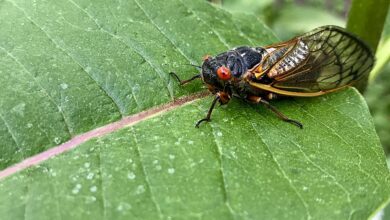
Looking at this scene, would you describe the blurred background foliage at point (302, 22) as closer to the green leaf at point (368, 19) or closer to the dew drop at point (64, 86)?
the green leaf at point (368, 19)

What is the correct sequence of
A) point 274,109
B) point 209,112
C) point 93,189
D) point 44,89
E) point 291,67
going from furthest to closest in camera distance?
1. point 291,67
2. point 274,109
3. point 209,112
4. point 44,89
5. point 93,189

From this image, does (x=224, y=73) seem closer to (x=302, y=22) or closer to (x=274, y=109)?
(x=274, y=109)

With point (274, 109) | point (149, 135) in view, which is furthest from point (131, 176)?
point (274, 109)

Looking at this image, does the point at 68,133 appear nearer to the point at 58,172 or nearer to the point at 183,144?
the point at 58,172

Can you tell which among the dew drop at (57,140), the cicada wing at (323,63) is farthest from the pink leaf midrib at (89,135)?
the cicada wing at (323,63)

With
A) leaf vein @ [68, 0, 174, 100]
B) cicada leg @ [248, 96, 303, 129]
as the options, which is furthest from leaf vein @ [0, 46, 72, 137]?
cicada leg @ [248, 96, 303, 129]

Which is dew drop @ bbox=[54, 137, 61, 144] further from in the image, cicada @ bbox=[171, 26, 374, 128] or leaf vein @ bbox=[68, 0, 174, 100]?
cicada @ bbox=[171, 26, 374, 128]
